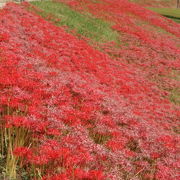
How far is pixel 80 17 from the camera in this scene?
31.2 m

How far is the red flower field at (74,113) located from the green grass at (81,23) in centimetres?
463

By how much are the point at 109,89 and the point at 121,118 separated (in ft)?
15.1

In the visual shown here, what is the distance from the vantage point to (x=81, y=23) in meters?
29.8

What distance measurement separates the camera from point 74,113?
32.6 feet

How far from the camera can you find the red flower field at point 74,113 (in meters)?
7.29

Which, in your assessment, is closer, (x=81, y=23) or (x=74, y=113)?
(x=74, y=113)

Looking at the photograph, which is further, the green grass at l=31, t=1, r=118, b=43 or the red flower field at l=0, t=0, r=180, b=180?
the green grass at l=31, t=1, r=118, b=43

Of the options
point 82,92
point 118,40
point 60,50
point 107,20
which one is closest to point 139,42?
point 118,40

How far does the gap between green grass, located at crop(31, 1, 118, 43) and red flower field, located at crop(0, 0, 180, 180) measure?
4626 mm

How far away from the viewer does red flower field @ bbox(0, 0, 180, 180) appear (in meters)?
7.29

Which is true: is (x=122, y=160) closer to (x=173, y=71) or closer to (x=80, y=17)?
(x=173, y=71)

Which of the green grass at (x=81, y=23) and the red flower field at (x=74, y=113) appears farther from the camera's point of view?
the green grass at (x=81, y=23)

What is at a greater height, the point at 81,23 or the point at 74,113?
the point at 81,23

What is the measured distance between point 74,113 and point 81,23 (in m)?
21.1
